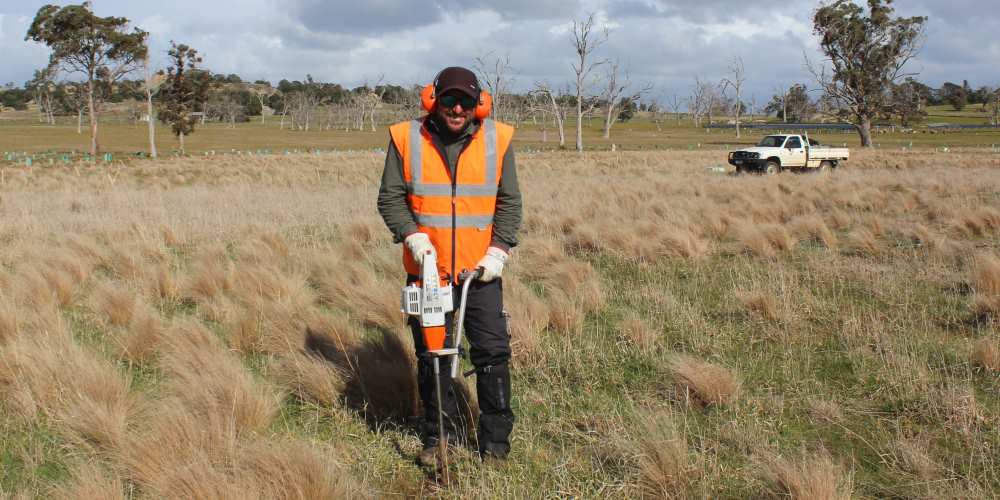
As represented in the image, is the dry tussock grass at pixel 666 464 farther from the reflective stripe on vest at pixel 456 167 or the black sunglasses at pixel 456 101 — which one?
the black sunglasses at pixel 456 101

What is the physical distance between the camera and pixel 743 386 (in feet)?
14.3

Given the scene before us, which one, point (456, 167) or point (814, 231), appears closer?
point (456, 167)

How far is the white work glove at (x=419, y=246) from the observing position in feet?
10.2

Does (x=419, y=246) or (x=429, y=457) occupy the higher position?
(x=419, y=246)

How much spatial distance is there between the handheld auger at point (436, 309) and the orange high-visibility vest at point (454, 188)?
0.44ft

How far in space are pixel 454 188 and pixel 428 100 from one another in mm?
403

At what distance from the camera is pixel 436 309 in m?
3.15

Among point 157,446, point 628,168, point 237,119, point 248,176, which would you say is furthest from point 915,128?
point 237,119

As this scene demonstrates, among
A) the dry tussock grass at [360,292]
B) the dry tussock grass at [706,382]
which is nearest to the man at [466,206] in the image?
the dry tussock grass at [706,382]

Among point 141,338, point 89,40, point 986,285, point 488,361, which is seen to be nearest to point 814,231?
point 986,285

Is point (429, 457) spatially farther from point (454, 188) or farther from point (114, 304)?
point (114, 304)

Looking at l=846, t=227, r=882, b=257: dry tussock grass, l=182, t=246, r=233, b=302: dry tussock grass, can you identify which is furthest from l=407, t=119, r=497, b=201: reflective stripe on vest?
l=846, t=227, r=882, b=257: dry tussock grass

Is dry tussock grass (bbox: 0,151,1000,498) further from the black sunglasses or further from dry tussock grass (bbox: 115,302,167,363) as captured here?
the black sunglasses

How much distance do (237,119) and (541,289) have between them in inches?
4939
